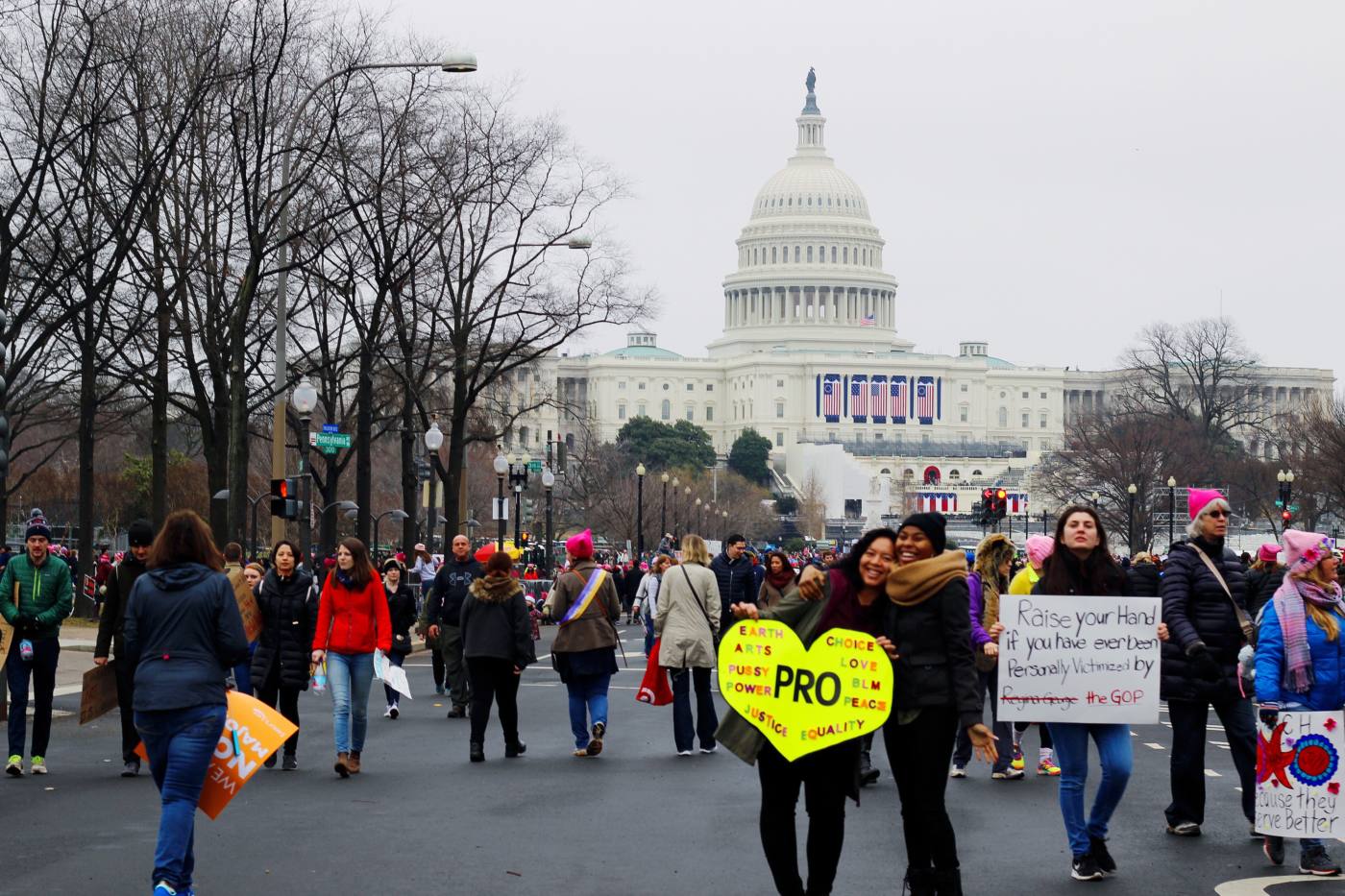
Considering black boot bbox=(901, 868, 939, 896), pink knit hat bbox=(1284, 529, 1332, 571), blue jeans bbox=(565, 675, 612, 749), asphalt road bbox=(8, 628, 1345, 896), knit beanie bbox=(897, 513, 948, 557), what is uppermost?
knit beanie bbox=(897, 513, 948, 557)

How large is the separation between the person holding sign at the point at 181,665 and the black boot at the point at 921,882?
3.02 m

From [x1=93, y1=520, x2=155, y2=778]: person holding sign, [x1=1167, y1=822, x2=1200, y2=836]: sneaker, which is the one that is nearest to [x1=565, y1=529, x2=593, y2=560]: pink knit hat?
[x1=93, y1=520, x2=155, y2=778]: person holding sign

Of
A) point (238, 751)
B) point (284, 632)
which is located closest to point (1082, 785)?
point (238, 751)

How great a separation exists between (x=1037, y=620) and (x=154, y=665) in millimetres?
4333

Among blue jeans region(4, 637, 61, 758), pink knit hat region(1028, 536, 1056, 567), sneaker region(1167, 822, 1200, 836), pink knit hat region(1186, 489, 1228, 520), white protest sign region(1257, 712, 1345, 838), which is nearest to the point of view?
white protest sign region(1257, 712, 1345, 838)

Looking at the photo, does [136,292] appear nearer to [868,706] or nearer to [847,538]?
[868,706]

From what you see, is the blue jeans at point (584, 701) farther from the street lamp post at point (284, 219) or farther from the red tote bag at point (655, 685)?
the street lamp post at point (284, 219)

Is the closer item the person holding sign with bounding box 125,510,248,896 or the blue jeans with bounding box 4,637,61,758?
the person holding sign with bounding box 125,510,248,896

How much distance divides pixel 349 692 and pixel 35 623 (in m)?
2.12

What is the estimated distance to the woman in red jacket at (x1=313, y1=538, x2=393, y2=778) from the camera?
1480cm

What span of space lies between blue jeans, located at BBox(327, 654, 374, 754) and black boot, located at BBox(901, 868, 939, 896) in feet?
20.9

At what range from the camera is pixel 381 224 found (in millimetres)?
35812

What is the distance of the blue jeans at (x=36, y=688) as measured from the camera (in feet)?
48.1

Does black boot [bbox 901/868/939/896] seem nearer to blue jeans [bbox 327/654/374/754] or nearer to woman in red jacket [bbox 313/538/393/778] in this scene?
woman in red jacket [bbox 313/538/393/778]
